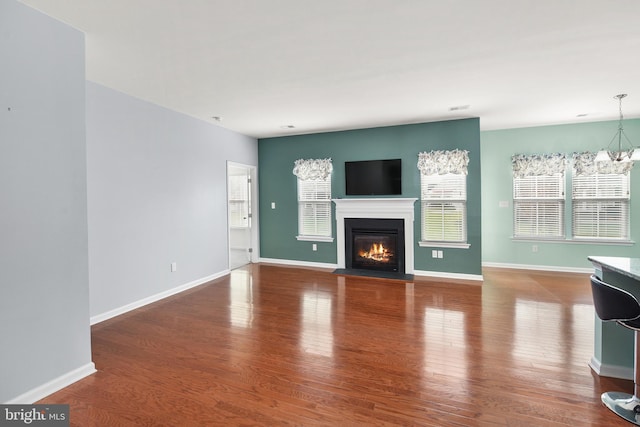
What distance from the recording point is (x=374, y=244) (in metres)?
5.73

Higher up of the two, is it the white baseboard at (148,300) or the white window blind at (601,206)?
the white window blind at (601,206)

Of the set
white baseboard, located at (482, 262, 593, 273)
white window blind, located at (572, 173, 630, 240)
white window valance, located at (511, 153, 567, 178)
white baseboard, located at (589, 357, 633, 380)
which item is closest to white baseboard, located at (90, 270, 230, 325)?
white baseboard, located at (589, 357, 633, 380)

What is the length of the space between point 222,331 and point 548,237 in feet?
18.8

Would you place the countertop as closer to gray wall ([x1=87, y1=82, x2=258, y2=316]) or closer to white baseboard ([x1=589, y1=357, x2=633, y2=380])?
white baseboard ([x1=589, y1=357, x2=633, y2=380])

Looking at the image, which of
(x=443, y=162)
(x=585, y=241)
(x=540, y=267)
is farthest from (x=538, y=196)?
(x=443, y=162)

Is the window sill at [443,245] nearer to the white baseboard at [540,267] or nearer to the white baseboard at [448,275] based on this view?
the white baseboard at [448,275]

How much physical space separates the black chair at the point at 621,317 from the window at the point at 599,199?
167 inches

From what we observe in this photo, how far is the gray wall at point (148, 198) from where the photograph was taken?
3453mm

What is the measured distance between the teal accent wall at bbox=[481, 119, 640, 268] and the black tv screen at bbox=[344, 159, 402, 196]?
1860mm

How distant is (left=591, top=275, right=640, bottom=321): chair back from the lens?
1.82 meters

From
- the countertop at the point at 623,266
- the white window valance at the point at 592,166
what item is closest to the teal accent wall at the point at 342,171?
the white window valance at the point at 592,166

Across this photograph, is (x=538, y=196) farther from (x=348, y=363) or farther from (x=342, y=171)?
(x=348, y=363)

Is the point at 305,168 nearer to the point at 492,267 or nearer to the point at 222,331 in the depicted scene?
the point at 222,331

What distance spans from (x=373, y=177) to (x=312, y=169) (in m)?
1.22
